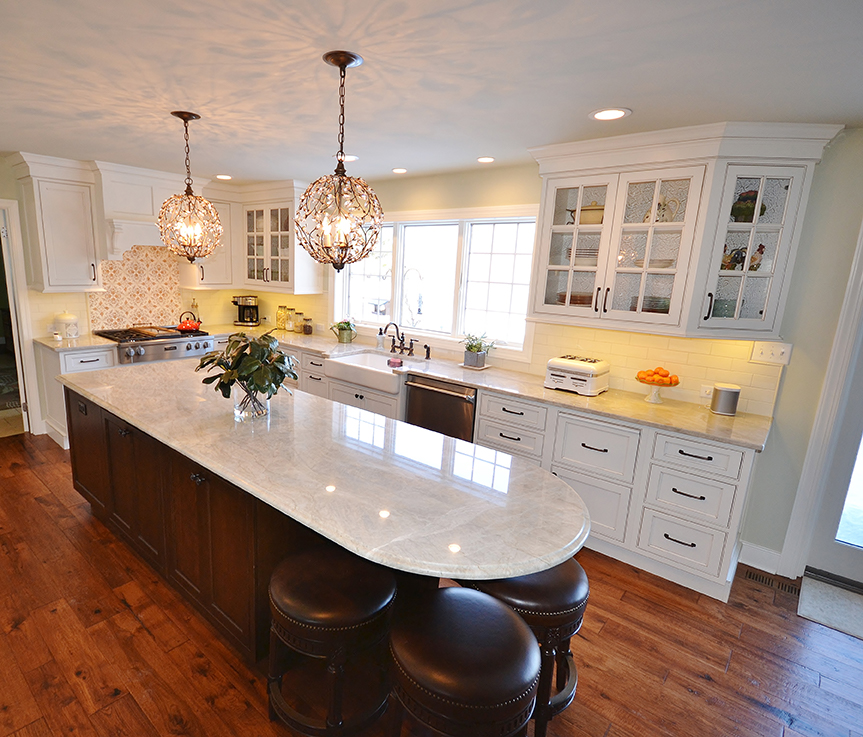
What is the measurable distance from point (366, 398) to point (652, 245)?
7.94 ft

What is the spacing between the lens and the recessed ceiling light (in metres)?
2.29

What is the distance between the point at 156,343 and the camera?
4.36m

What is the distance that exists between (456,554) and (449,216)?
3.36 meters

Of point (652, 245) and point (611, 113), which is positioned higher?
point (611, 113)

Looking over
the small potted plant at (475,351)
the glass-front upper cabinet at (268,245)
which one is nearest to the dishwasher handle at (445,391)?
the small potted plant at (475,351)

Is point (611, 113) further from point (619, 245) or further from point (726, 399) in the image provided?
point (726, 399)

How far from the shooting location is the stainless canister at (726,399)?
272 centimetres

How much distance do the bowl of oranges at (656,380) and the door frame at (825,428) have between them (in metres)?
0.78

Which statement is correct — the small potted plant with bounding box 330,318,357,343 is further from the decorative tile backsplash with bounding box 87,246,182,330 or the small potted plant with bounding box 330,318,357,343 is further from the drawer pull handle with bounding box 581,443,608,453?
the drawer pull handle with bounding box 581,443,608,453

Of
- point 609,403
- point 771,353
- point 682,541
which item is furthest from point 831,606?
point 609,403

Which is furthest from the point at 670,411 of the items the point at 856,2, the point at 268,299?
the point at 268,299

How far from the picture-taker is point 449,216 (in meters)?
4.06

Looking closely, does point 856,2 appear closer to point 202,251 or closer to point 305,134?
point 305,134

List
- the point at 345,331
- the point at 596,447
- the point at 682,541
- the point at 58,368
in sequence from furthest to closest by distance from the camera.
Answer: the point at 345,331, the point at 58,368, the point at 596,447, the point at 682,541
